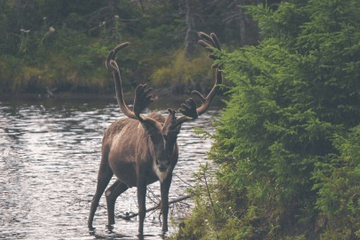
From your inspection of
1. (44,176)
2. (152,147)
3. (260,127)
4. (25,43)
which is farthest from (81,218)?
(25,43)

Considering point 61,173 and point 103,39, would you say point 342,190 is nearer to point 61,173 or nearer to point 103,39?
point 61,173

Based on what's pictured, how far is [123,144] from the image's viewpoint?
50.6ft

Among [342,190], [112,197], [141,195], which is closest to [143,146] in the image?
[141,195]

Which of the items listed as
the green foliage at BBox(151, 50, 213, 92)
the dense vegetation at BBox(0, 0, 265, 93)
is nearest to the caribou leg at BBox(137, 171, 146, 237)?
the green foliage at BBox(151, 50, 213, 92)

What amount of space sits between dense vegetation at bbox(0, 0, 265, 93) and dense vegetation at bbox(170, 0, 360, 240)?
102ft

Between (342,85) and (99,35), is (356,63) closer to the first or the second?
(342,85)

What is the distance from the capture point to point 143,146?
1476 centimetres

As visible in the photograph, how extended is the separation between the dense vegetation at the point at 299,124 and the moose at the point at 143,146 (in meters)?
2.55

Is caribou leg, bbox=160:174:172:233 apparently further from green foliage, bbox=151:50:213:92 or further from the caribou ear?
green foliage, bbox=151:50:213:92

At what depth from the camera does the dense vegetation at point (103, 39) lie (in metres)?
43.8

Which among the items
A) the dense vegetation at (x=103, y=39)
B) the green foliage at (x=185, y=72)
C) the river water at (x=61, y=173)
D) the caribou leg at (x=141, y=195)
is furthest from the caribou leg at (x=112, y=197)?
the dense vegetation at (x=103, y=39)

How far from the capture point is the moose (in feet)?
46.2

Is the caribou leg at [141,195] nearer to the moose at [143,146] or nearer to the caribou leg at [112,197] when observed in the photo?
the moose at [143,146]

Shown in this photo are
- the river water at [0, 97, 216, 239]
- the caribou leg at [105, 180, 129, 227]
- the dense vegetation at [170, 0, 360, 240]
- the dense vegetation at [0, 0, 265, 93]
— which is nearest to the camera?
the dense vegetation at [170, 0, 360, 240]
